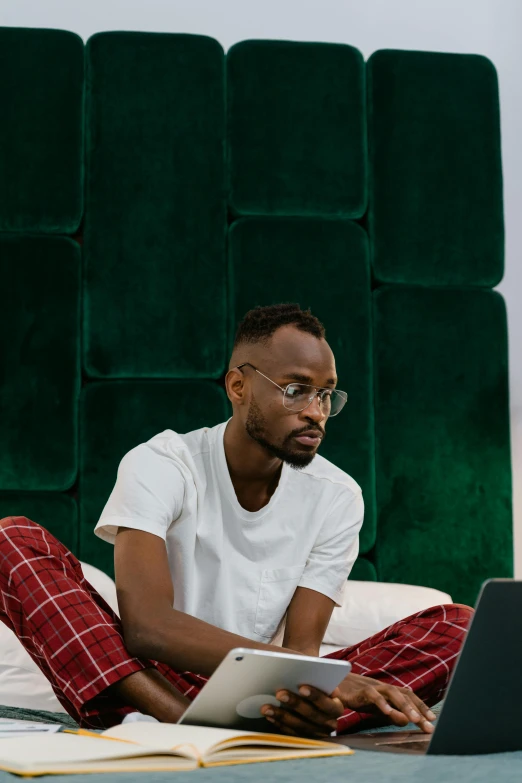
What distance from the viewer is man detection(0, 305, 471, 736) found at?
58.1 inches

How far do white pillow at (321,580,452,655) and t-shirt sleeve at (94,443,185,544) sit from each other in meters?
0.62

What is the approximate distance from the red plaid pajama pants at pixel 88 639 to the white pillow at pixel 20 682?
12.9 inches

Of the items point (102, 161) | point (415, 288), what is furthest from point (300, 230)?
point (102, 161)

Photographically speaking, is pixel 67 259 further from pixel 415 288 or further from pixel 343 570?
pixel 343 570

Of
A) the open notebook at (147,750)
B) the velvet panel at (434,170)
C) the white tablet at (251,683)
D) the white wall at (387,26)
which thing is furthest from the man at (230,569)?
the white wall at (387,26)

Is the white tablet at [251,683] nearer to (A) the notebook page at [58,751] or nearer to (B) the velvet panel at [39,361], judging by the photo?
(A) the notebook page at [58,751]

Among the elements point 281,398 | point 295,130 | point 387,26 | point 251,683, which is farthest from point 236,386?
point 387,26

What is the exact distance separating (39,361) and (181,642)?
4.36 ft

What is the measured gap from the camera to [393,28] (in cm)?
298

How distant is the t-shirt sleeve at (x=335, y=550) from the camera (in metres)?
1.84

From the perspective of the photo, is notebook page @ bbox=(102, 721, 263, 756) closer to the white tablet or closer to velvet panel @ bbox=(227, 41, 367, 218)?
the white tablet

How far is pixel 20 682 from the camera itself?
6.34 feet

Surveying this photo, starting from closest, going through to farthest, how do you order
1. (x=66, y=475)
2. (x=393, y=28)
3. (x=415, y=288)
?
(x=66, y=475), (x=415, y=288), (x=393, y=28)

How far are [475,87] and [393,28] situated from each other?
0.32 metres
